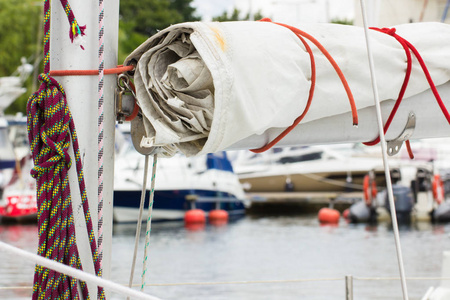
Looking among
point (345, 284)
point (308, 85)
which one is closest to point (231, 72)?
point (308, 85)

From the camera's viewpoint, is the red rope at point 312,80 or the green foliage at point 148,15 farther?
the green foliage at point 148,15

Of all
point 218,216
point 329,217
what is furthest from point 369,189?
point 218,216

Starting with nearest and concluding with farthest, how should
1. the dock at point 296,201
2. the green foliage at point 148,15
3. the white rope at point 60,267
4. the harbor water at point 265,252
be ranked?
the white rope at point 60,267 < the harbor water at point 265,252 < the dock at point 296,201 < the green foliage at point 148,15

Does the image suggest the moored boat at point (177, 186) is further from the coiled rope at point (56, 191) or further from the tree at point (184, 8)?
the tree at point (184, 8)

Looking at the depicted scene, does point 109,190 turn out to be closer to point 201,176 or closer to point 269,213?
point 201,176

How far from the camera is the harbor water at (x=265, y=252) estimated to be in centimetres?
1202

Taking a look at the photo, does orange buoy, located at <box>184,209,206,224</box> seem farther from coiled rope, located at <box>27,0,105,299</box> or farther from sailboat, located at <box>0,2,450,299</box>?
coiled rope, located at <box>27,0,105,299</box>

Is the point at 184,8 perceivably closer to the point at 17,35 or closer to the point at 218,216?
the point at 17,35

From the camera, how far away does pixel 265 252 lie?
14.5 meters

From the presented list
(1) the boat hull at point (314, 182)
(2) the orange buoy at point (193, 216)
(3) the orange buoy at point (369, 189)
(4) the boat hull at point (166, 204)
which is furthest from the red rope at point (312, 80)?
(1) the boat hull at point (314, 182)

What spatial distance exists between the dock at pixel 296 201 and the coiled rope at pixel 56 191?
19.0m

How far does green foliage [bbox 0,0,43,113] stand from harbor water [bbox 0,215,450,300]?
15.4 metres

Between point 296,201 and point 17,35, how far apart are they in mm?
16052

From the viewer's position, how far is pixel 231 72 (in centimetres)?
208
